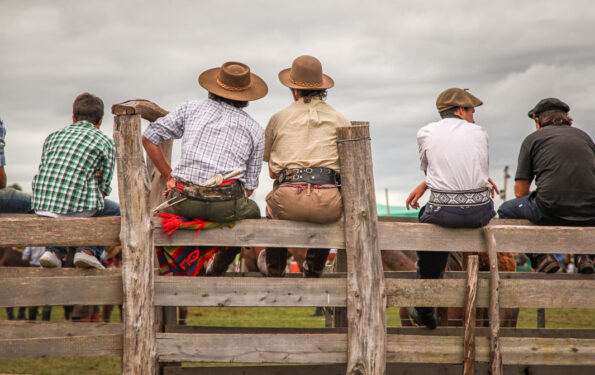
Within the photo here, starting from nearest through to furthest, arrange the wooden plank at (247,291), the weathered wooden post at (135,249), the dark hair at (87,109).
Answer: the weathered wooden post at (135,249), the wooden plank at (247,291), the dark hair at (87,109)

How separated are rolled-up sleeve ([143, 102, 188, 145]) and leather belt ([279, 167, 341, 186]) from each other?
37.7 inches

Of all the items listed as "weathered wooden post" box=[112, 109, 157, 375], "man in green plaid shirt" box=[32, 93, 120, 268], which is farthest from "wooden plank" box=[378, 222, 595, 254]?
"man in green plaid shirt" box=[32, 93, 120, 268]

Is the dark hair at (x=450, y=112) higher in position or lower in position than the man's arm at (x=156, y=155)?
higher

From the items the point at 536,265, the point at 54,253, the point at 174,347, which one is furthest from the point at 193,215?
the point at 536,265

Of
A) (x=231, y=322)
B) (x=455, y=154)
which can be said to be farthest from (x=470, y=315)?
(x=231, y=322)

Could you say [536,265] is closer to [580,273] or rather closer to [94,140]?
[580,273]

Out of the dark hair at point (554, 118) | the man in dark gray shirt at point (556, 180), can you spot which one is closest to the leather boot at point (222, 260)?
the man in dark gray shirt at point (556, 180)

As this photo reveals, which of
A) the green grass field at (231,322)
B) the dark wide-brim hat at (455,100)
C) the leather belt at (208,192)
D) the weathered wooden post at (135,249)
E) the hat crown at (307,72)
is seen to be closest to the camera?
the weathered wooden post at (135,249)

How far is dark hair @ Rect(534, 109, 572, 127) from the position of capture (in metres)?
6.15

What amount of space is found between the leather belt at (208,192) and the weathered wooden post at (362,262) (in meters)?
0.88

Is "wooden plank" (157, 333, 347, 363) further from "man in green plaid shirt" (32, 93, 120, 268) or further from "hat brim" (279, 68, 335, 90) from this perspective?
"hat brim" (279, 68, 335, 90)

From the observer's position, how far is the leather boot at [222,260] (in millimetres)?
5156

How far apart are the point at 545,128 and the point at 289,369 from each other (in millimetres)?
3294

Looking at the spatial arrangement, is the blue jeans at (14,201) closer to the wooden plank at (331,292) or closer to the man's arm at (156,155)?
the man's arm at (156,155)
